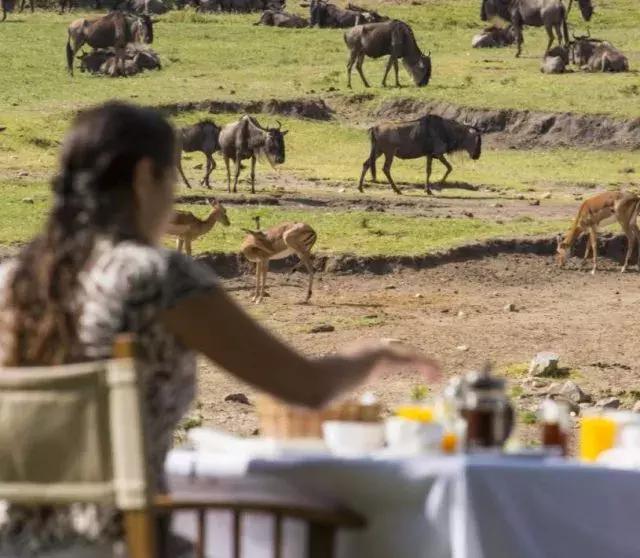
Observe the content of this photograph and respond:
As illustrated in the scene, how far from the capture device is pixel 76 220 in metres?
4.17

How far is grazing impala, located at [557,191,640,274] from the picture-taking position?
2156cm

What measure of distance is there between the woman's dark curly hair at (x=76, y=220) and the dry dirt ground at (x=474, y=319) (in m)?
8.19

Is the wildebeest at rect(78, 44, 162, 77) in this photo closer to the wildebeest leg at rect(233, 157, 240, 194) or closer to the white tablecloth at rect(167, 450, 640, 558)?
the wildebeest leg at rect(233, 157, 240, 194)

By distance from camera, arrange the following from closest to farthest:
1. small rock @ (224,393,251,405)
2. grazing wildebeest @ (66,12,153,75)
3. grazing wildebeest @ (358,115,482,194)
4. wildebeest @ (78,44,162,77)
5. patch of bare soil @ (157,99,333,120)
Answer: small rock @ (224,393,251,405), grazing wildebeest @ (358,115,482,194), patch of bare soil @ (157,99,333,120), wildebeest @ (78,44,162,77), grazing wildebeest @ (66,12,153,75)

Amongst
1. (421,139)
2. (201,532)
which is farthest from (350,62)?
(201,532)

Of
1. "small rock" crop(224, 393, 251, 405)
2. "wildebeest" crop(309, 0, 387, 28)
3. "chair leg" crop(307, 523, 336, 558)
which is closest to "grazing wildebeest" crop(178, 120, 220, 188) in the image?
"small rock" crop(224, 393, 251, 405)

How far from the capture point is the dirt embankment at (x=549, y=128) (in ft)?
109

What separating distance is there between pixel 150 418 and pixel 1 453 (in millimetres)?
326

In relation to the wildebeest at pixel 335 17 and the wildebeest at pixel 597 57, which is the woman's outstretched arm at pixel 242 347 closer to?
the wildebeest at pixel 597 57

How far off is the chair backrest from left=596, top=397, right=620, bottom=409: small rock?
9.49 metres

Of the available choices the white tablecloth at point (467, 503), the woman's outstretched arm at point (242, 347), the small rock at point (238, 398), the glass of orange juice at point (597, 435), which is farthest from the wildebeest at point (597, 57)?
the woman's outstretched arm at point (242, 347)

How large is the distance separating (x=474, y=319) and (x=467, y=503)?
533 inches

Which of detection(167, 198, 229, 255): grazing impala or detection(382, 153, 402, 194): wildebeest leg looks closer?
detection(167, 198, 229, 255): grazing impala

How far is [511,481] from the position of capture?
4543 mm
